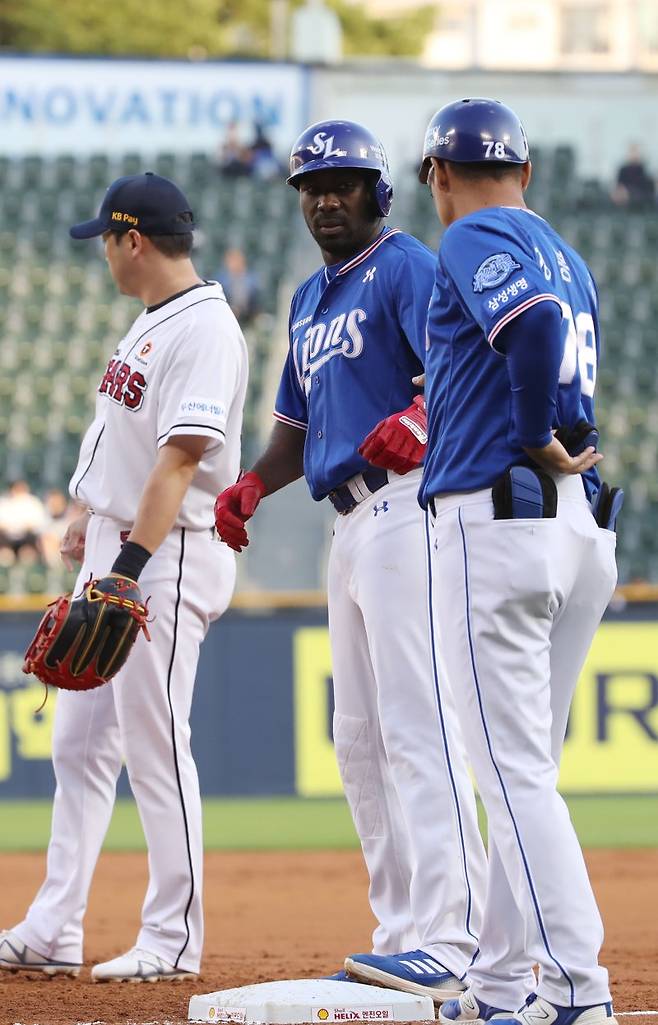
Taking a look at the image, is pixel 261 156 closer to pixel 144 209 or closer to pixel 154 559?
pixel 144 209

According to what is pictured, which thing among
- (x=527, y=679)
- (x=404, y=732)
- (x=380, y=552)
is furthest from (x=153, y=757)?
(x=527, y=679)

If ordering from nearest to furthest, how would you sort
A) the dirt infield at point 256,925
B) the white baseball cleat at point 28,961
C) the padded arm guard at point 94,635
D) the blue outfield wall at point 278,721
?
1. the dirt infield at point 256,925
2. the padded arm guard at point 94,635
3. the white baseball cleat at point 28,961
4. the blue outfield wall at point 278,721

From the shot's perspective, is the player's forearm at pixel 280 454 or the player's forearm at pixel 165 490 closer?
the player's forearm at pixel 165 490

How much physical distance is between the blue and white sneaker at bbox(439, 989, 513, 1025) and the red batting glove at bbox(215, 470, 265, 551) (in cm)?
132

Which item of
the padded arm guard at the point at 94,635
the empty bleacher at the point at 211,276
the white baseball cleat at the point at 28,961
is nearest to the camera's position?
the padded arm guard at the point at 94,635

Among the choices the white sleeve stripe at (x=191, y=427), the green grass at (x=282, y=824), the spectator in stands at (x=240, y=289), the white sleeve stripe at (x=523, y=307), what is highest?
the spectator in stands at (x=240, y=289)

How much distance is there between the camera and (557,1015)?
308 centimetres

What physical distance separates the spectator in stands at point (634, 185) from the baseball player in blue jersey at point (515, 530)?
16.0 metres

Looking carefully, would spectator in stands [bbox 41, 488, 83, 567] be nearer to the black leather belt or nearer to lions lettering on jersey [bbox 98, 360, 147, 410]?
lions lettering on jersey [bbox 98, 360, 147, 410]

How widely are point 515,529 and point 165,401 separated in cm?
144

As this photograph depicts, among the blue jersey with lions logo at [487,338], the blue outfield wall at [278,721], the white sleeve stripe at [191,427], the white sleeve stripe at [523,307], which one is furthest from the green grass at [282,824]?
the white sleeve stripe at [523,307]

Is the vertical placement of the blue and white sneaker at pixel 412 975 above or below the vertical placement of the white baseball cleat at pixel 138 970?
above

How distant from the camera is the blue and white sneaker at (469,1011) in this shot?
3.33 metres

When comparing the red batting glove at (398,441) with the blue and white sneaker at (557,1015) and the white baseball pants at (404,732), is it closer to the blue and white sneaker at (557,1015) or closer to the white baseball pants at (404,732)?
the white baseball pants at (404,732)
